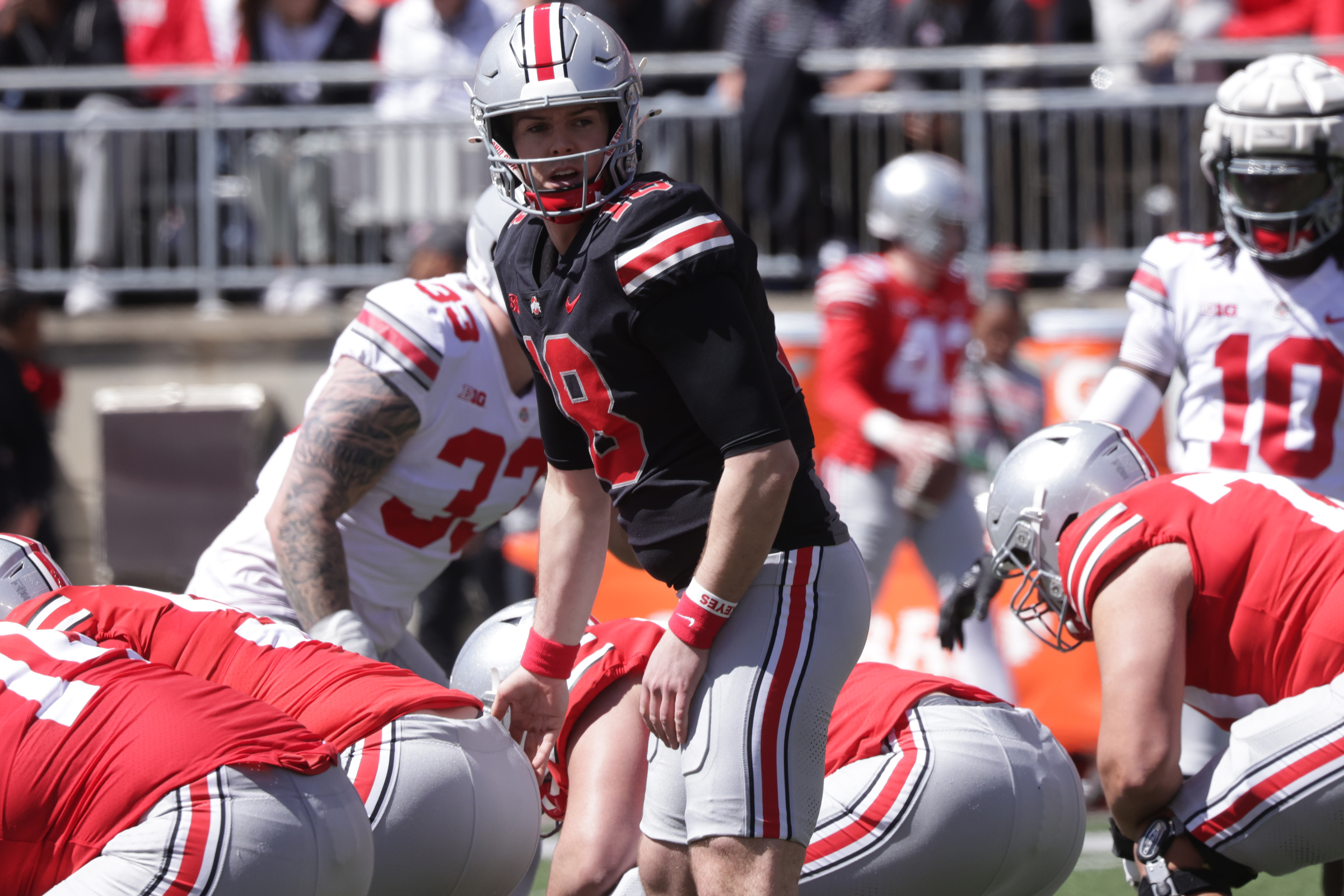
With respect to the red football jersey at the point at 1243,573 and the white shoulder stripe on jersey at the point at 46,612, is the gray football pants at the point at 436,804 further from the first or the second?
the red football jersey at the point at 1243,573

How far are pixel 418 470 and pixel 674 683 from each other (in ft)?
4.11

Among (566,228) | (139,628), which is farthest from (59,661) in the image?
(566,228)

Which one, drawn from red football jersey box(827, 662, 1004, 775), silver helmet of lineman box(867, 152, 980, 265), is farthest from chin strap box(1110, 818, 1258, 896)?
silver helmet of lineman box(867, 152, 980, 265)

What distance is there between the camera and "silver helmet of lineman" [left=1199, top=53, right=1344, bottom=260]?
3877 millimetres

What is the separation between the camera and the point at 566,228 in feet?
8.60

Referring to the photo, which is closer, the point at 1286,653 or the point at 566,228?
the point at 566,228

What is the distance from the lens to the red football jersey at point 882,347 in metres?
5.89

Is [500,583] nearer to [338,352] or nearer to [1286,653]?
[338,352]

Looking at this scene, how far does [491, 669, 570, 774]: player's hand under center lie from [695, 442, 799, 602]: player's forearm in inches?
21.7

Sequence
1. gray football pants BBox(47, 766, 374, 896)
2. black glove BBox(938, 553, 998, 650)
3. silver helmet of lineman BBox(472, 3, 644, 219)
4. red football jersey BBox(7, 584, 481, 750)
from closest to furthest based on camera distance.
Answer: gray football pants BBox(47, 766, 374, 896) → silver helmet of lineman BBox(472, 3, 644, 219) → red football jersey BBox(7, 584, 481, 750) → black glove BBox(938, 553, 998, 650)

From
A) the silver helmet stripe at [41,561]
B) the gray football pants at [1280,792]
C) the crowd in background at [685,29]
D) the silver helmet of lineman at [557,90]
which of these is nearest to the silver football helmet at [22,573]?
the silver helmet stripe at [41,561]

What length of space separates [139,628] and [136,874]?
52cm

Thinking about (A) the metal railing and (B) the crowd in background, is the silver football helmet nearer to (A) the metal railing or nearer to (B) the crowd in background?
(A) the metal railing

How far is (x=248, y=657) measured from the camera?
9.08ft
